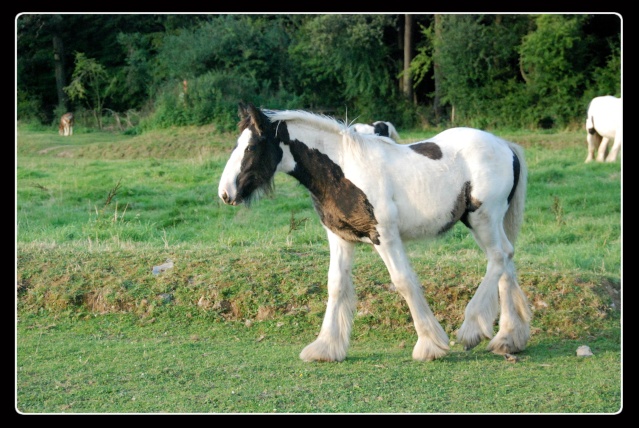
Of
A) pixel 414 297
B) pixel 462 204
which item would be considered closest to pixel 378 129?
pixel 462 204

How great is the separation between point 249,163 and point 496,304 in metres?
2.59

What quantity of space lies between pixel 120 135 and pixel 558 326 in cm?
2123

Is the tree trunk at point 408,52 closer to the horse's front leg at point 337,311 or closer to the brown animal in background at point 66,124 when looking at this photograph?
the brown animal in background at point 66,124

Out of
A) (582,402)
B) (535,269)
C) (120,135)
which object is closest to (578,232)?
(535,269)

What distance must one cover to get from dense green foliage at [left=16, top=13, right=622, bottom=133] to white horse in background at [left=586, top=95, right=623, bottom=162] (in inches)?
226

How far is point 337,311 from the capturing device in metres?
6.67

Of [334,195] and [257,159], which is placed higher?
[257,159]

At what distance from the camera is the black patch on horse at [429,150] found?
6.70 metres

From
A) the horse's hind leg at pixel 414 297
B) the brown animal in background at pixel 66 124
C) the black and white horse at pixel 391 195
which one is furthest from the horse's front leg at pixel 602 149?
the brown animal in background at pixel 66 124

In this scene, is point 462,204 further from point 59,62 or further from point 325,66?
point 59,62

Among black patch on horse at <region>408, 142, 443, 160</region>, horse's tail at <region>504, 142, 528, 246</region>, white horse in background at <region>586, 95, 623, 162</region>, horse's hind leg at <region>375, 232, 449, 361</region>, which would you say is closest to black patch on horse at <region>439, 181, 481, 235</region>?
black patch on horse at <region>408, 142, 443, 160</region>

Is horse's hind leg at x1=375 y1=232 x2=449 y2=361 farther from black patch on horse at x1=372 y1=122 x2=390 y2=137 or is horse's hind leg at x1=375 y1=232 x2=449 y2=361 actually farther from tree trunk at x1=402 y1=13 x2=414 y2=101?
tree trunk at x1=402 y1=13 x2=414 y2=101

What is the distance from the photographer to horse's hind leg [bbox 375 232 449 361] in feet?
20.8

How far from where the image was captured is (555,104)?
24172mm
